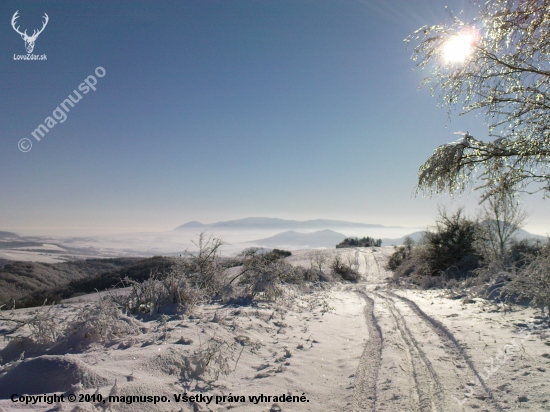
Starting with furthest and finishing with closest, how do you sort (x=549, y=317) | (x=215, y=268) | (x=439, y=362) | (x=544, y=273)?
(x=215, y=268) < (x=544, y=273) < (x=549, y=317) < (x=439, y=362)

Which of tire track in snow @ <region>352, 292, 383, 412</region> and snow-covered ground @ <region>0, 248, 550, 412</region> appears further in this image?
tire track in snow @ <region>352, 292, 383, 412</region>

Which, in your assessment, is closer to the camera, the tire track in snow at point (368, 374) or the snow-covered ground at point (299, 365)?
the snow-covered ground at point (299, 365)

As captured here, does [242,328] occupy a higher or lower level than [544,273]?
lower

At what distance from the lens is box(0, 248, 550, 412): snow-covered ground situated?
281cm

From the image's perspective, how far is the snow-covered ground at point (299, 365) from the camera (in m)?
2.81

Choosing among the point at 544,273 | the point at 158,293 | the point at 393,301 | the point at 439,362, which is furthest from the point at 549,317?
the point at 158,293

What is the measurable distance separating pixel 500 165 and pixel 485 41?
7.17ft

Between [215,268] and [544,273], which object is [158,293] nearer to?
[215,268]

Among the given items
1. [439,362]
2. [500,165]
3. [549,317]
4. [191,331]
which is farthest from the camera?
[500,165]

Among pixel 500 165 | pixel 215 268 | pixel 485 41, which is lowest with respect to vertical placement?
pixel 215 268

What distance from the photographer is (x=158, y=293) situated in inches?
221

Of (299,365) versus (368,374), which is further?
(299,365)

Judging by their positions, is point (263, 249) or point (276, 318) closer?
point (276, 318)

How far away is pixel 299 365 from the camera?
3.96m
